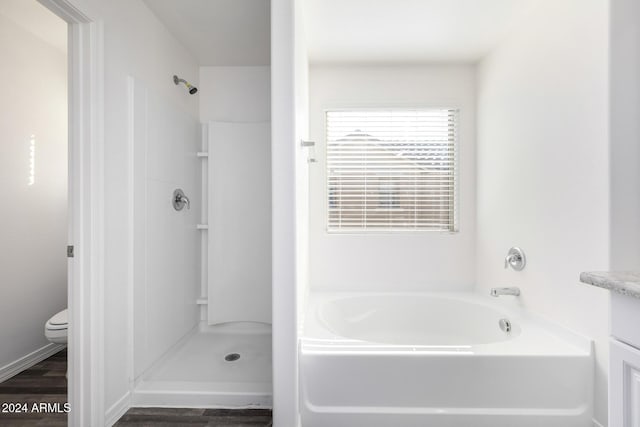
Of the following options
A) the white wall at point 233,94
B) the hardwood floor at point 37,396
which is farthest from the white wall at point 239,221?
the hardwood floor at point 37,396

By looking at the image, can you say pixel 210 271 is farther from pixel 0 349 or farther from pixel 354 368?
pixel 354 368

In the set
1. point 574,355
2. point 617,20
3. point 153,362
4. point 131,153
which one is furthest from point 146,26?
point 574,355

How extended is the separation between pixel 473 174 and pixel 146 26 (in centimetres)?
251

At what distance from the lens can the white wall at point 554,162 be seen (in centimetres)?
138

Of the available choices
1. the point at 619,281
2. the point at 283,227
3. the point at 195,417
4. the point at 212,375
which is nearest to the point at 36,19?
the point at 283,227

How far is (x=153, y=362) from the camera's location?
6.48ft

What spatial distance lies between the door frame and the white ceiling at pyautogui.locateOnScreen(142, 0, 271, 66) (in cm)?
66

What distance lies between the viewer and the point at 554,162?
1.63 m

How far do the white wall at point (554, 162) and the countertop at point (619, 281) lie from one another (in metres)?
0.66

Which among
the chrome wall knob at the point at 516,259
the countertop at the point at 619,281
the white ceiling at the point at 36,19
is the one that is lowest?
the chrome wall knob at the point at 516,259

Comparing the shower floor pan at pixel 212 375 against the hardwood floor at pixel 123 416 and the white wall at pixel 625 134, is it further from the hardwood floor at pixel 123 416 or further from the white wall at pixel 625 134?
the white wall at pixel 625 134

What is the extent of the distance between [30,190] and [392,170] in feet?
8.96

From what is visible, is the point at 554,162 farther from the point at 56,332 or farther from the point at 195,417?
the point at 56,332

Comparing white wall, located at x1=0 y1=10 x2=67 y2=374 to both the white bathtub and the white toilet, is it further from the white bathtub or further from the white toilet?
the white bathtub
